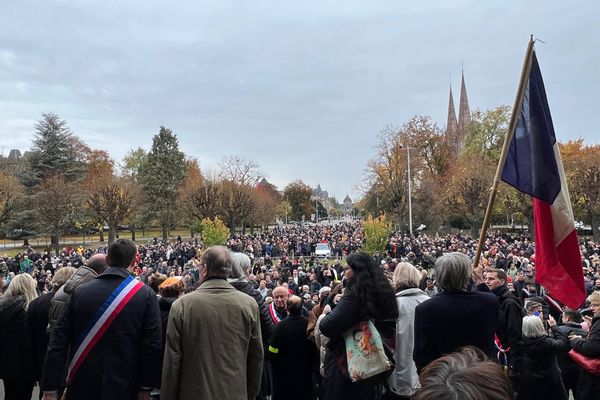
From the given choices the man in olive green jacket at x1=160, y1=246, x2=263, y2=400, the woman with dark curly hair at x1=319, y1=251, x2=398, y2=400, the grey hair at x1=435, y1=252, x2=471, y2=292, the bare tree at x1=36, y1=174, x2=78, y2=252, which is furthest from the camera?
the bare tree at x1=36, y1=174, x2=78, y2=252

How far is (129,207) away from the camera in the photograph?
46.1 meters

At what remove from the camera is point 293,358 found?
4.32 meters

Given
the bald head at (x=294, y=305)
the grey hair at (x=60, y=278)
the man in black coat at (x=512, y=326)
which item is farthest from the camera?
the grey hair at (x=60, y=278)

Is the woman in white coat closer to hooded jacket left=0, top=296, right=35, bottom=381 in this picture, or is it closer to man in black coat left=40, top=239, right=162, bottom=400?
man in black coat left=40, top=239, right=162, bottom=400

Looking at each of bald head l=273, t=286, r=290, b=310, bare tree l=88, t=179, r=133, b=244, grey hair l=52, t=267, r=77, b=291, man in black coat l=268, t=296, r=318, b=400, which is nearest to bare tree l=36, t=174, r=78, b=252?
bare tree l=88, t=179, r=133, b=244

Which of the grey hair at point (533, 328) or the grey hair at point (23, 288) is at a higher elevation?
the grey hair at point (23, 288)

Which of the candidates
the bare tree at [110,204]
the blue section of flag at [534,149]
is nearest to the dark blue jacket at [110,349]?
the blue section of flag at [534,149]

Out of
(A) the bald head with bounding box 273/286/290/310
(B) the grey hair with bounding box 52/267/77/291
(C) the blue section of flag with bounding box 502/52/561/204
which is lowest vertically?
(A) the bald head with bounding box 273/286/290/310

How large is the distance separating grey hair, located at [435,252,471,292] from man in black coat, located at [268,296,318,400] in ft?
4.91

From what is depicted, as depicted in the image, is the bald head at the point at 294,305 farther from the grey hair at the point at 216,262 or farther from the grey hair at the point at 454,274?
the grey hair at the point at 454,274

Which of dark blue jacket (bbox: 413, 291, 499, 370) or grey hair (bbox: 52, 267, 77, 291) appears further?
grey hair (bbox: 52, 267, 77, 291)

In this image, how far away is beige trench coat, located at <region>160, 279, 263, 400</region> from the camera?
9.86 feet

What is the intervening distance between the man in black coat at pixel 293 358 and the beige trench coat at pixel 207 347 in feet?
3.73

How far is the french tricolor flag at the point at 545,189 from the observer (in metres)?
4.27
